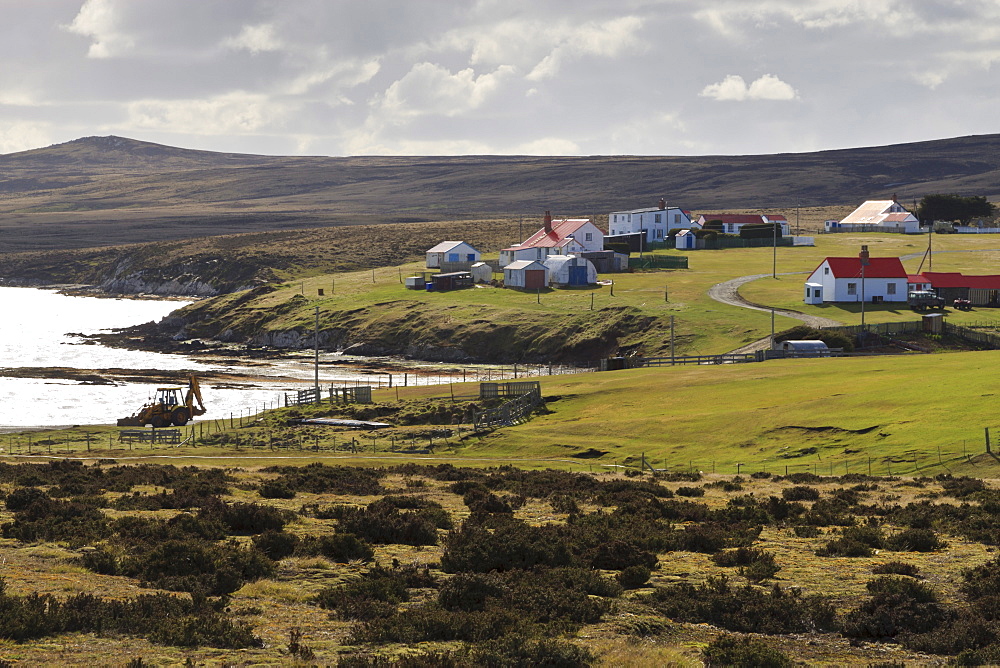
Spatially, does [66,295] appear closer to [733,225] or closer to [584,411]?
[733,225]

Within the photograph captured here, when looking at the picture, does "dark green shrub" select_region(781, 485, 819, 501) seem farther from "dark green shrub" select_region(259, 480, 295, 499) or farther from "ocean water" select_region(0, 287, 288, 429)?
"ocean water" select_region(0, 287, 288, 429)

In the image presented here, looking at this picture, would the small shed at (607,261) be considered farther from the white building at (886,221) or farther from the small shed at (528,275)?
the white building at (886,221)

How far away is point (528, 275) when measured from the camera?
442ft

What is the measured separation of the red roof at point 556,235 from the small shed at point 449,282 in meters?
14.4

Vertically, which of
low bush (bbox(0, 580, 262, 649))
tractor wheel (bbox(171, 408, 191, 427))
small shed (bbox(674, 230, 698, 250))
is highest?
small shed (bbox(674, 230, 698, 250))

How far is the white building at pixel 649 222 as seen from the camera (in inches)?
6786

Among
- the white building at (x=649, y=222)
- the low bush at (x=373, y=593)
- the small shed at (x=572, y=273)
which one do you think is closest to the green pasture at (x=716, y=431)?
the low bush at (x=373, y=593)

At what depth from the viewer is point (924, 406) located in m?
51.7

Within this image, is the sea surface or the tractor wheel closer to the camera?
the tractor wheel

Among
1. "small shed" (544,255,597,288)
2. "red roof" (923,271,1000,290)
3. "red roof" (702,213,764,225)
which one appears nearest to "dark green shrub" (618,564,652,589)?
"red roof" (923,271,1000,290)

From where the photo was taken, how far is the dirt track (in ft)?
293

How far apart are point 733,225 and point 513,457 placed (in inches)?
5671

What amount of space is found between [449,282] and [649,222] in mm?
49088

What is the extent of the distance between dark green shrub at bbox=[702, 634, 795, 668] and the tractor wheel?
60.2 m
